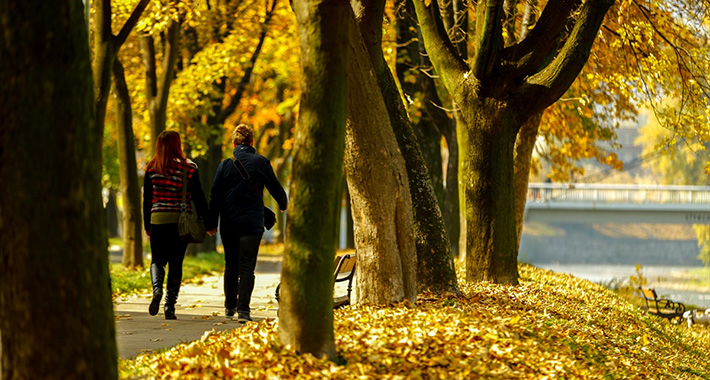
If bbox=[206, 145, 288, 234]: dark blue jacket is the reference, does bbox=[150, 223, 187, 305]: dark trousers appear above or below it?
below

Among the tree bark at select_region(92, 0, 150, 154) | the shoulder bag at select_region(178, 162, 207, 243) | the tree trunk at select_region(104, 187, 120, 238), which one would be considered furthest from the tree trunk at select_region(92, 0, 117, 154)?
the tree trunk at select_region(104, 187, 120, 238)

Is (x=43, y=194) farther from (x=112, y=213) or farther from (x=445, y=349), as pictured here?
(x=112, y=213)

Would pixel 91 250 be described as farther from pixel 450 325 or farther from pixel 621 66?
pixel 621 66

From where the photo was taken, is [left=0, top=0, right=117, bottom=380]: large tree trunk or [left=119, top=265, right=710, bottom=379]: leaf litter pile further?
[left=119, top=265, right=710, bottom=379]: leaf litter pile

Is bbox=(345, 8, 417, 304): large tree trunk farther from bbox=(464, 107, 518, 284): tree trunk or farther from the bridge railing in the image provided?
the bridge railing

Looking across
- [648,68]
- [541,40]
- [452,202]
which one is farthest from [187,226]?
[452,202]

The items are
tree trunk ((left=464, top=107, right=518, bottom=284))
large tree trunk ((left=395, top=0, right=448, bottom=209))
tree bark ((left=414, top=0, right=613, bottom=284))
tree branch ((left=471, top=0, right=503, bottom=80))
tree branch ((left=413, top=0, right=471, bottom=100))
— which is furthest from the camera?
large tree trunk ((left=395, top=0, right=448, bottom=209))

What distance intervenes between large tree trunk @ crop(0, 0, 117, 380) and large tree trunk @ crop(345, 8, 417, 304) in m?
3.46

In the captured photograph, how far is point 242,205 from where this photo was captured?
28.8 ft

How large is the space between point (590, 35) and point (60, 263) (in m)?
7.77

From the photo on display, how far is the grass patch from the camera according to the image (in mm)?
13547

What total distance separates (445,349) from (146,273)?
10142 mm

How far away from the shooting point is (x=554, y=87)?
436 inches

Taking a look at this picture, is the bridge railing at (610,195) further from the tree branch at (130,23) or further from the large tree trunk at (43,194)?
the large tree trunk at (43,194)
